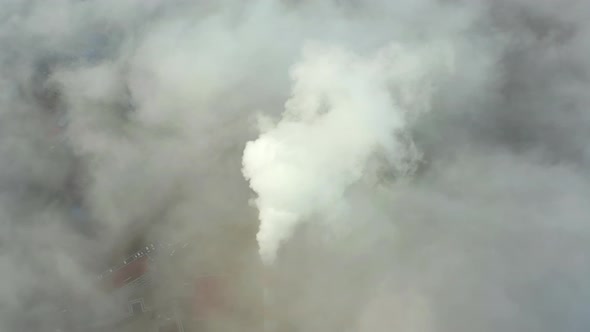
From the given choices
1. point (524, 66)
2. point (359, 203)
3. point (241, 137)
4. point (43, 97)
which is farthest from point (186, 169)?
point (524, 66)

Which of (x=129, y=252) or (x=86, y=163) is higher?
(x=86, y=163)

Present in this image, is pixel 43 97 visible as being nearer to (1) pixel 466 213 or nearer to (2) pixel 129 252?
(2) pixel 129 252

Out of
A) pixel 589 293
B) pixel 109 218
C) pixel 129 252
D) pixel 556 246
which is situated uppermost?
pixel 109 218

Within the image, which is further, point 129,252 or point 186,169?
point 186,169

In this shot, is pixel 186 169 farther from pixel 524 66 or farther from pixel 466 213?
pixel 524 66

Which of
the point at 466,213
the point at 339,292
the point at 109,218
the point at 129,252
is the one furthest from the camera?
the point at 109,218

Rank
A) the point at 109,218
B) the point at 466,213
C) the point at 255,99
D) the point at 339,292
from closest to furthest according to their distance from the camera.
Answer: the point at 339,292 → the point at 466,213 → the point at 109,218 → the point at 255,99

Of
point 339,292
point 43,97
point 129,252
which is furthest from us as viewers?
point 43,97

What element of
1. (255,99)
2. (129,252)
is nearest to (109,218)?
(129,252)

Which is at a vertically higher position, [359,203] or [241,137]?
[241,137]
